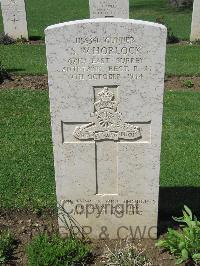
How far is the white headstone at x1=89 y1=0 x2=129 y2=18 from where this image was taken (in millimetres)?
13383

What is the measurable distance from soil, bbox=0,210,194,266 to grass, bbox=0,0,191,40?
1183 cm

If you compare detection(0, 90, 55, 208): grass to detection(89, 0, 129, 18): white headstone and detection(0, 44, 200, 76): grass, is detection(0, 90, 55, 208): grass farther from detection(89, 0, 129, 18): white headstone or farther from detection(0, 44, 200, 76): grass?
detection(89, 0, 129, 18): white headstone

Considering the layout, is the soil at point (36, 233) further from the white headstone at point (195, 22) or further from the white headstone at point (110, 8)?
the white headstone at point (195, 22)

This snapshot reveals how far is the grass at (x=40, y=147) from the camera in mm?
5781

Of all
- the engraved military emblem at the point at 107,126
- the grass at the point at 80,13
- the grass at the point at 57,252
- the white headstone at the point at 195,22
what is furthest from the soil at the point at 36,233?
the grass at the point at 80,13

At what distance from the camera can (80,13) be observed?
21.1 meters

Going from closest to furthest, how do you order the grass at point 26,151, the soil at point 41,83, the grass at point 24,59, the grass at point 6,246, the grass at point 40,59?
the grass at point 6,246
the grass at point 26,151
the soil at point 41,83
the grass at point 40,59
the grass at point 24,59

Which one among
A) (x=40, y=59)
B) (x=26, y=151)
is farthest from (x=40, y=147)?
(x=40, y=59)

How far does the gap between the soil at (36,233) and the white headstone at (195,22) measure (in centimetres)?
1088

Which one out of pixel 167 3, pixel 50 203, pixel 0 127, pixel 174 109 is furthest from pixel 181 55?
pixel 167 3

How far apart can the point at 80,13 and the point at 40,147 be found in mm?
15287

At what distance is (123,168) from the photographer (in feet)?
14.4

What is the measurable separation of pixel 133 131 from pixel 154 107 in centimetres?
32

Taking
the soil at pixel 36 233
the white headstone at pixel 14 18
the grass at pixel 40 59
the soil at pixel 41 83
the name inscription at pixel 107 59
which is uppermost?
the name inscription at pixel 107 59
